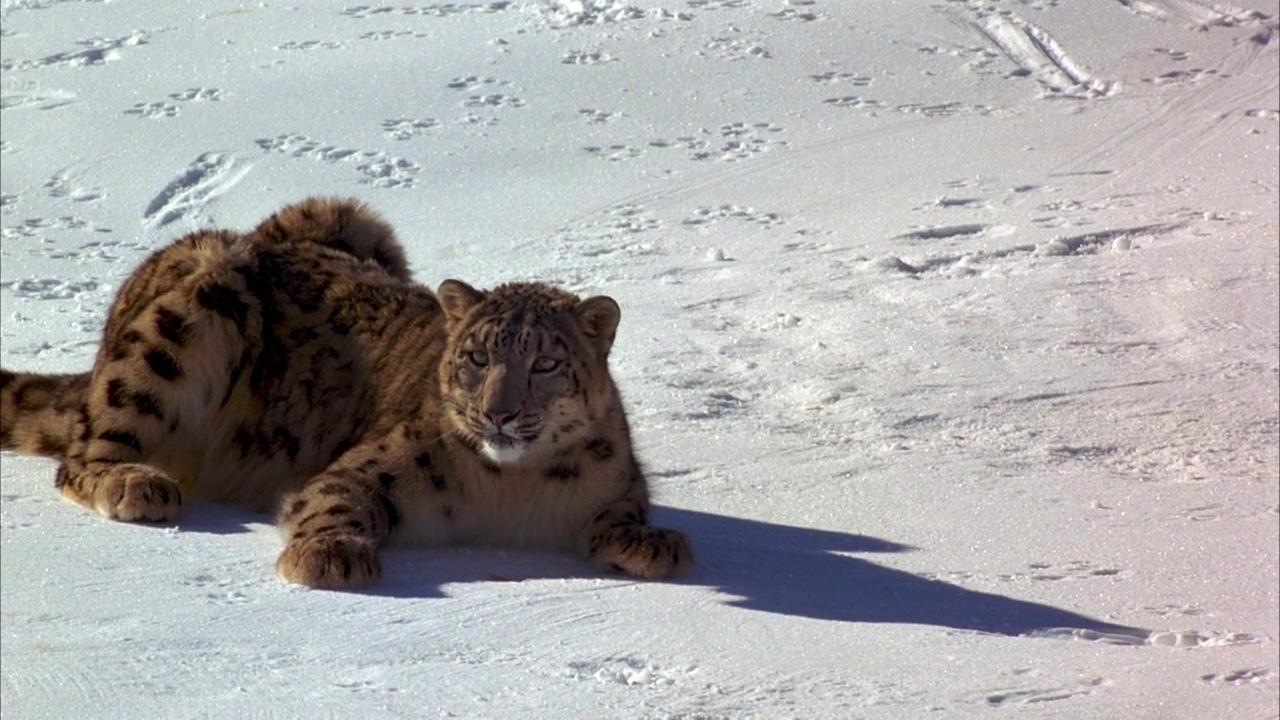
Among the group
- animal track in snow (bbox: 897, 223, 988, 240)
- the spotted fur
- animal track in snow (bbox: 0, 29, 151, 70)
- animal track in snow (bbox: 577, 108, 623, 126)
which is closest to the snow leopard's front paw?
the spotted fur

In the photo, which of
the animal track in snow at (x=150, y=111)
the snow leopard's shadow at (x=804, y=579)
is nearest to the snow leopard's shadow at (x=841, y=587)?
the snow leopard's shadow at (x=804, y=579)

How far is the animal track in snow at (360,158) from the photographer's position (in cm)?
1186

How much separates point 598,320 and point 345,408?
1.22m

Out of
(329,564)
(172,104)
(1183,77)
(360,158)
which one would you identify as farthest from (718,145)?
(329,564)

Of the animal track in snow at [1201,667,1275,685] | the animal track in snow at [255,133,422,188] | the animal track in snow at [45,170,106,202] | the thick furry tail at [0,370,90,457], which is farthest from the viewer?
the animal track in snow at [45,170,106,202]

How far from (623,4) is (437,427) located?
2.58m

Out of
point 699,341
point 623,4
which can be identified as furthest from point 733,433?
point 623,4

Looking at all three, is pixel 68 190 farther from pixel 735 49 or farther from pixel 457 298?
pixel 457 298

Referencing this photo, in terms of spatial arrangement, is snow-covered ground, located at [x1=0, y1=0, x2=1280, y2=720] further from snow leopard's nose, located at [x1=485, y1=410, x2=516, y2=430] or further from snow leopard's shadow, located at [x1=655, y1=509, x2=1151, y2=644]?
snow leopard's nose, located at [x1=485, y1=410, x2=516, y2=430]

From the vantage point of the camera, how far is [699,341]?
9781 mm

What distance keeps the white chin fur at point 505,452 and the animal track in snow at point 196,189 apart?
16.5ft

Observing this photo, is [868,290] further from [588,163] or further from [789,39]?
[588,163]

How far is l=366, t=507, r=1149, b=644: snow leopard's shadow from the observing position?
6.29m

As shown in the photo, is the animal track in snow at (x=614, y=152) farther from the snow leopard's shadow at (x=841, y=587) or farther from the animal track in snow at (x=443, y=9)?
the snow leopard's shadow at (x=841, y=587)
